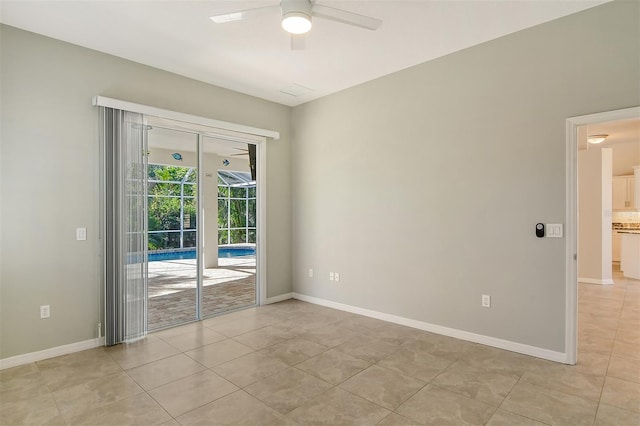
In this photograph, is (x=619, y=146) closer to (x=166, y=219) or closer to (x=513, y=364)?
(x=513, y=364)

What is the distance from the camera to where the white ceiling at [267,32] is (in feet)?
9.36

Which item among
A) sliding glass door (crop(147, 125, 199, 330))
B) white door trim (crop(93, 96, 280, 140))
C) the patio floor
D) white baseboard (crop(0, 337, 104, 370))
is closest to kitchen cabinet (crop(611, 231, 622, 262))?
white door trim (crop(93, 96, 280, 140))

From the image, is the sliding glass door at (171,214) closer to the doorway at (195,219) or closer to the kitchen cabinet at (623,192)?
the doorway at (195,219)

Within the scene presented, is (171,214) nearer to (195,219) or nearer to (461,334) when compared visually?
(195,219)

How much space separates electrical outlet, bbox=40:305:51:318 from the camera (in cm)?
326

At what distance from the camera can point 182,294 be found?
16.4ft

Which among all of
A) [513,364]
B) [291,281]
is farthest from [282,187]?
[513,364]

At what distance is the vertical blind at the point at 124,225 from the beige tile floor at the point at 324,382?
30 cm

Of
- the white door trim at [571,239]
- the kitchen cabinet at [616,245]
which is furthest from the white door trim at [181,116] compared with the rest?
the kitchen cabinet at [616,245]

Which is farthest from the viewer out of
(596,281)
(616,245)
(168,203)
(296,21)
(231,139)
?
(616,245)

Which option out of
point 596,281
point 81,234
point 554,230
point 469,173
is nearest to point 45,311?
point 81,234

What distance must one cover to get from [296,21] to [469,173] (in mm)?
2346

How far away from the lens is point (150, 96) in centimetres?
Answer: 397

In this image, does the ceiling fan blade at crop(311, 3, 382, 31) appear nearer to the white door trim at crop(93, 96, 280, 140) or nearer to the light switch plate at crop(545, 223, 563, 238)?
the white door trim at crop(93, 96, 280, 140)
